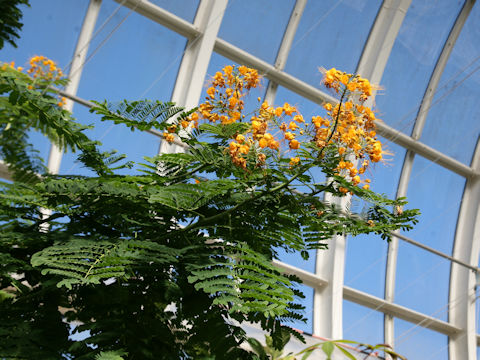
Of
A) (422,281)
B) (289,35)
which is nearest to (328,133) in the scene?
(289,35)

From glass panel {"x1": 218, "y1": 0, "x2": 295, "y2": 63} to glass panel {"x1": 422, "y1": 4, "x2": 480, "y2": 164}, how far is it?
2502mm

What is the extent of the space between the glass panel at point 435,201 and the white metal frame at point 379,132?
11 centimetres

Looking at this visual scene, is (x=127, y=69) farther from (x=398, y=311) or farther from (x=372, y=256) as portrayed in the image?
(x=398, y=311)

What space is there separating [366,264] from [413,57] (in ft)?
9.01

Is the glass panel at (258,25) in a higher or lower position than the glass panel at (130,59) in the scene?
higher

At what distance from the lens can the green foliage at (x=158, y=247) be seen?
994 mm

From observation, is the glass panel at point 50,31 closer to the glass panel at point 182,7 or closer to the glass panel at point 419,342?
the glass panel at point 182,7

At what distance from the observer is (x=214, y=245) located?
44.4 inches

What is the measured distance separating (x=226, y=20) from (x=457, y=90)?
3600 millimetres

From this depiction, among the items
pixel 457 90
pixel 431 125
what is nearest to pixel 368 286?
pixel 431 125

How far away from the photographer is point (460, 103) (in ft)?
26.8

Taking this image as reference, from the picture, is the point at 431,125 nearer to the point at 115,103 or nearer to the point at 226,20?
the point at 226,20

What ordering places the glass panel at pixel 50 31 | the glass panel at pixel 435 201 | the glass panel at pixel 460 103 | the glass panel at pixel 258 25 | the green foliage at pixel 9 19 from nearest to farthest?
the green foliage at pixel 9 19
the glass panel at pixel 50 31
the glass panel at pixel 258 25
the glass panel at pixel 460 103
the glass panel at pixel 435 201

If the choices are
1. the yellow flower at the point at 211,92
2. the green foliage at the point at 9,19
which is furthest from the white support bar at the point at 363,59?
Result: the yellow flower at the point at 211,92
